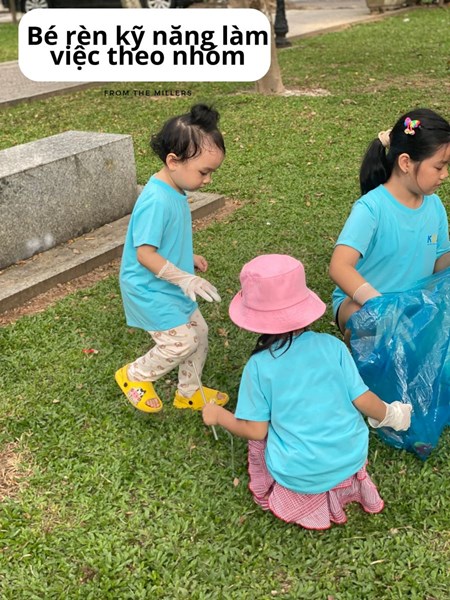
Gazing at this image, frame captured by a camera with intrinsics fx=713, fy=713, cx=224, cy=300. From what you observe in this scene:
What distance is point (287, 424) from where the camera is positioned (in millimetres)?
2240

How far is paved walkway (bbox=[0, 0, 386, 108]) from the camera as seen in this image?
387 inches

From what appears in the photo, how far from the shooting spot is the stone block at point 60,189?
14.3 ft

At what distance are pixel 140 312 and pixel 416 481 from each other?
4.10 ft

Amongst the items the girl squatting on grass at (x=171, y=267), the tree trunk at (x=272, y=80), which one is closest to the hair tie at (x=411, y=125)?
the girl squatting on grass at (x=171, y=267)

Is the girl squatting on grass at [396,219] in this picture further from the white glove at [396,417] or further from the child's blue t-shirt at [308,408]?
the child's blue t-shirt at [308,408]

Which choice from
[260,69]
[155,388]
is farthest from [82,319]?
[260,69]

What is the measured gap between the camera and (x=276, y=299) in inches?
84.1

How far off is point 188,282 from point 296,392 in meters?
0.71

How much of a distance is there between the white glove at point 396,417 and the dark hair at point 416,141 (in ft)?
3.27

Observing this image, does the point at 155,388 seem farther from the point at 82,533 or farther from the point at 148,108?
the point at 148,108

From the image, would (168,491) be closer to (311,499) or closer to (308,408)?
(311,499)

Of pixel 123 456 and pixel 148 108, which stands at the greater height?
pixel 123 456

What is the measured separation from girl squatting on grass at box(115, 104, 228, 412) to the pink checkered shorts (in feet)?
1.39

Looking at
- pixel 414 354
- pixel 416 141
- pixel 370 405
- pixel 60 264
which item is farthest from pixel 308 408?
pixel 60 264
